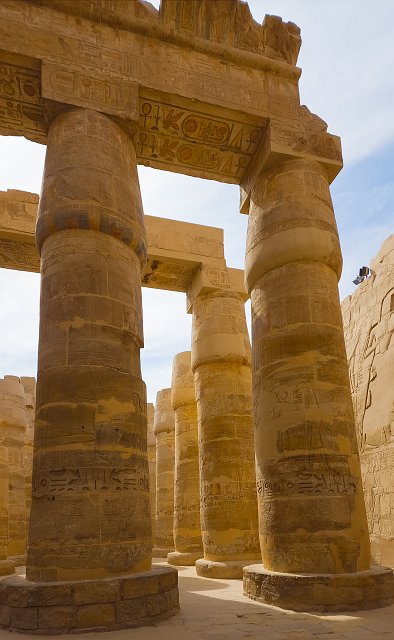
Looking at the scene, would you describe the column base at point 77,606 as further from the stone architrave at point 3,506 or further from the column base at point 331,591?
the stone architrave at point 3,506

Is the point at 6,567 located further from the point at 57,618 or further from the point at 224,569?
the point at 57,618

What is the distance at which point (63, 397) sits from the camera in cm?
517

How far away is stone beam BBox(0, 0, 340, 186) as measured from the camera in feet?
21.0

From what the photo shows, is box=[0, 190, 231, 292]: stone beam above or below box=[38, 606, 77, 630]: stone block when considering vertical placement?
above

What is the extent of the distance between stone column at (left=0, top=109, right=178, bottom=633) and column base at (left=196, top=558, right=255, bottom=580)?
158 inches

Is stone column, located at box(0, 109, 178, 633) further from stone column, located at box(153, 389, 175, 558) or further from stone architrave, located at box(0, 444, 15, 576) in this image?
stone column, located at box(153, 389, 175, 558)

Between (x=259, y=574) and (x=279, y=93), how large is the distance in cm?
608

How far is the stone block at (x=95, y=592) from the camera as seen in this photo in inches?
175

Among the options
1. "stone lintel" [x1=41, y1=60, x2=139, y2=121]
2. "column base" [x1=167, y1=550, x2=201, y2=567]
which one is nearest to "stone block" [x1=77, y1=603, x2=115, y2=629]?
"stone lintel" [x1=41, y1=60, x2=139, y2=121]

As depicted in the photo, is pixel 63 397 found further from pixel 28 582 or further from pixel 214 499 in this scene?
pixel 214 499

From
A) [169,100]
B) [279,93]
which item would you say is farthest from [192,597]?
[279,93]

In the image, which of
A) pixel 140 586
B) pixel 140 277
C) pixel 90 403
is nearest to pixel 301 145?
pixel 140 277

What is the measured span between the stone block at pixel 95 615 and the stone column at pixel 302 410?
1797 millimetres

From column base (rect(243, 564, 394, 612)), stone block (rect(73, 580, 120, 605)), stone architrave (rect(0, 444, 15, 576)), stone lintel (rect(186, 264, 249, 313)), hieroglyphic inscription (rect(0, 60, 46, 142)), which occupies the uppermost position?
hieroglyphic inscription (rect(0, 60, 46, 142))
